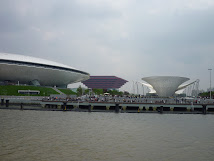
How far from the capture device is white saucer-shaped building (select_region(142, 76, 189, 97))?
282ft

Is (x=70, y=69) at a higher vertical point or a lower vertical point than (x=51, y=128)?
higher

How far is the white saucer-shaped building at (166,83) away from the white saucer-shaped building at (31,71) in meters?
34.3

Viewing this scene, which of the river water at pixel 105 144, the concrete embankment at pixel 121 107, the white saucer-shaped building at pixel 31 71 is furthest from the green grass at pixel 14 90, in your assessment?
the river water at pixel 105 144

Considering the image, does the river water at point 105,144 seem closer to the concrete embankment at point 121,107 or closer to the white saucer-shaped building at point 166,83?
the concrete embankment at point 121,107

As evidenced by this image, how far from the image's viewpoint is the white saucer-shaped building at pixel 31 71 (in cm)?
7739

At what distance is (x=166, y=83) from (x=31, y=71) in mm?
51346

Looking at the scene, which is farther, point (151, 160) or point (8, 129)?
point (8, 129)

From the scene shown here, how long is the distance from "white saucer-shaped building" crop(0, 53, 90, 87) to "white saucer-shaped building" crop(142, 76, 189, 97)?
34.3 m

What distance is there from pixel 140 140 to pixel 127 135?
7.09 feet

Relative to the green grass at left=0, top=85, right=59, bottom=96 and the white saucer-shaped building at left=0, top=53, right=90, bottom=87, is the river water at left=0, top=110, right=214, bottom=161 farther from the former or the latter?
the white saucer-shaped building at left=0, top=53, right=90, bottom=87

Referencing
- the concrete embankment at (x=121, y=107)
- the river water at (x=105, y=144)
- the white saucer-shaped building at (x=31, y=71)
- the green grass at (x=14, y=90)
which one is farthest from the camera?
the white saucer-shaped building at (x=31, y=71)

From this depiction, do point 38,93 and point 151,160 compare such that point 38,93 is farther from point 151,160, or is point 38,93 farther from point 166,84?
point 151,160

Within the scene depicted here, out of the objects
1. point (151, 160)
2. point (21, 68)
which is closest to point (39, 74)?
point (21, 68)

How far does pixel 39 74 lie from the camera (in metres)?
84.9
